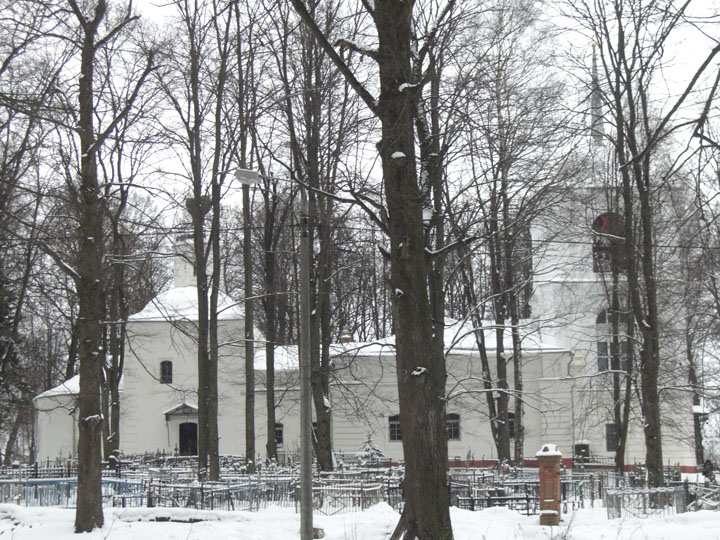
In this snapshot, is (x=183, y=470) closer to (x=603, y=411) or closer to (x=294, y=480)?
(x=294, y=480)

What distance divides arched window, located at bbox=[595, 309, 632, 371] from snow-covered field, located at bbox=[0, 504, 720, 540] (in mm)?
18092

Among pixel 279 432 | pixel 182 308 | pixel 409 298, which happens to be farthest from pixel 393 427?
pixel 409 298

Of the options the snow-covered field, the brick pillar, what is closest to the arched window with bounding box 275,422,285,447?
the snow-covered field

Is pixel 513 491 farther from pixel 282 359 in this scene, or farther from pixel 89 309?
pixel 282 359

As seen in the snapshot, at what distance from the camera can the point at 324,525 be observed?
57.7 feet

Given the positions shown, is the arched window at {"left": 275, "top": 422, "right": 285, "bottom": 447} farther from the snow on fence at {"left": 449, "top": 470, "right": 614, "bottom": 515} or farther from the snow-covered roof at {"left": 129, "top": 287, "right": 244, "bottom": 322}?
the snow on fence at {"left": 449, "top": 470, "right": 614, "bottom": 515}

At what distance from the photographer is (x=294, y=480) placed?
74.2 feet

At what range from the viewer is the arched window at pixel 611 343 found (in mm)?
36719

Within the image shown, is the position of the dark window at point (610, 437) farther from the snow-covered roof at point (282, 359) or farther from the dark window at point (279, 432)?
the dark window at point (279, 432)

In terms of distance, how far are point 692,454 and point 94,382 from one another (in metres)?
32.6

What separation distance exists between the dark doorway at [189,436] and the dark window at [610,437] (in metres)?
19.0

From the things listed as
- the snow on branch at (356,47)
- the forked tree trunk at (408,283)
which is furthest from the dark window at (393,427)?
the snow on branch at (356,47)

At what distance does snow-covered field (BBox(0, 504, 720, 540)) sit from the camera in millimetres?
15242

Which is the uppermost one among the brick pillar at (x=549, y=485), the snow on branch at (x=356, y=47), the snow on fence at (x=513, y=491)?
the snow on branch at (x=356, y=47)
